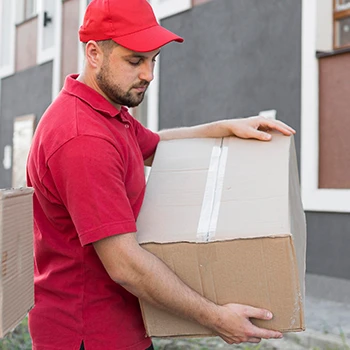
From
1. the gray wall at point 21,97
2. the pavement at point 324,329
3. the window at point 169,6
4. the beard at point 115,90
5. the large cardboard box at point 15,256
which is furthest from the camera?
the gray wall at point 21,97

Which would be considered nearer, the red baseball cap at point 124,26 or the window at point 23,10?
the red baseball cap at point 124,26

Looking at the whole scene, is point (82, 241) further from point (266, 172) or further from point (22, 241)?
point (266, 172)

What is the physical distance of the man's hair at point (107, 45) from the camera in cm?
190

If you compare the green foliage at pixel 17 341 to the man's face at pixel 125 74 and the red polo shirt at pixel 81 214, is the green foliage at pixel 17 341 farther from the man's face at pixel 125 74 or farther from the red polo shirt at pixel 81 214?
the man's face at pixel 125 74

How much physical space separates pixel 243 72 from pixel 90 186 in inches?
228

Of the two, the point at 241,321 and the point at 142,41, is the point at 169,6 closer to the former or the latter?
the point at 142,41

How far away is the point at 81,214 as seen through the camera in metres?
1.73

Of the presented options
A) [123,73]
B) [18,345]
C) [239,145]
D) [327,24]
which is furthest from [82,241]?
[327,24]

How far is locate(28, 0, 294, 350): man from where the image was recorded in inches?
68.2

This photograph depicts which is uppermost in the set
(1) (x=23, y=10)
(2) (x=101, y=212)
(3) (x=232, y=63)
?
(1) (x=23, y=10)

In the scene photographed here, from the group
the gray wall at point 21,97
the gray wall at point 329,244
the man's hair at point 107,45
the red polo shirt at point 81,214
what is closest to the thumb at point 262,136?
the red polo shirt at point 81,214

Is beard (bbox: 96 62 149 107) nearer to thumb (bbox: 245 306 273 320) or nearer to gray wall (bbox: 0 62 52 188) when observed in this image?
thumb (bbox: 245 306 273 320)

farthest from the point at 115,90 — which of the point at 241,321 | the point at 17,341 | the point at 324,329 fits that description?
the point at 324,329

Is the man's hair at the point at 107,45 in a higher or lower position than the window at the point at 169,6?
lower
